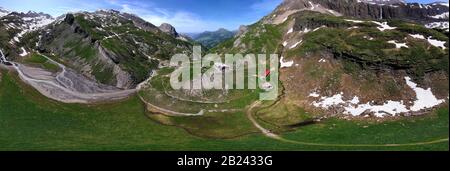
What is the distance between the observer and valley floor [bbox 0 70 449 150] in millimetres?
94062

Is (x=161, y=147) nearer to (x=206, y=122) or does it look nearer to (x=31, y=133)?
(x=206, y=122)

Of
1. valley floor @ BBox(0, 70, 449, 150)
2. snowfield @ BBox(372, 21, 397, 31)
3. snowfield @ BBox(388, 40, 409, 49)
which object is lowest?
valley floor @ BBox(0, 70, 449, 150)

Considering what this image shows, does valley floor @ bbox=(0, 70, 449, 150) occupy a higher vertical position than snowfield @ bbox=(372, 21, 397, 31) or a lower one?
lower

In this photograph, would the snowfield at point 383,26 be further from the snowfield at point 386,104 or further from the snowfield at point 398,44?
the snowfield at point 386,104

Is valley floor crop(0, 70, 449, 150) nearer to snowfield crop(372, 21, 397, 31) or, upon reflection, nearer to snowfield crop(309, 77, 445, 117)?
snowfield crop(309, 77, 445, 117)

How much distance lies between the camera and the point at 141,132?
118188mm

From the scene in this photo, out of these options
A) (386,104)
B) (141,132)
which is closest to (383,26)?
(386,104)

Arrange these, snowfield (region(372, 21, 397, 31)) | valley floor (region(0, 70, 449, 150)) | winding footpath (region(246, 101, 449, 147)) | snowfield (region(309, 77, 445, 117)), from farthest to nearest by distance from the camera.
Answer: snowfield (region(372, 21, 397, 31)), snowfield (region(309, 77, 445, 117)), valley floor (region(0, 70, 449, 150)), winding footpath (region(246, 101, 449, 147))

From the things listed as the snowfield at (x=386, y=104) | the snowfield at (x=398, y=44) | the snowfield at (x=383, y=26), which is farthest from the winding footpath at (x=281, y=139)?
the snowfield at (x=383, y=26)

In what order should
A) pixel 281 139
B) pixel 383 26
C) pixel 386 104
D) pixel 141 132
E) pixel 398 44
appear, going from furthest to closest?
pixel 383 26
pixel 398 44
pixel 141 132
pixel 386 104
pixel 281 139

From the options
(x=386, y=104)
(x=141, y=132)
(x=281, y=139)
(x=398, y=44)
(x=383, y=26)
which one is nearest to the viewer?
(x=281, y=139)

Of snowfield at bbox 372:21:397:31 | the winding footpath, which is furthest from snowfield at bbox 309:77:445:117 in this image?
snowfield at bbox 372:21:397:31

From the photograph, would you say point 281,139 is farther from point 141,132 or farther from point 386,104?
point 141,132

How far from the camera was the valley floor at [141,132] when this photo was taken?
9406 centimetres
